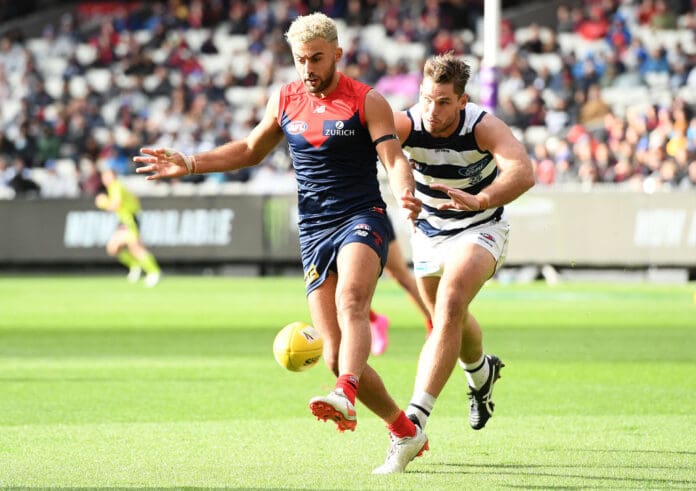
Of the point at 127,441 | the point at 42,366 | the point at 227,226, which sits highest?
the point at 127,441

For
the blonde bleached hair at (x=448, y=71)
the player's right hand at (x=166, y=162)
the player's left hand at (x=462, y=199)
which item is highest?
the blonde bleached hair at (x=448, y=71)

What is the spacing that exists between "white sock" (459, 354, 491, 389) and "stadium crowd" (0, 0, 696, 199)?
17.9 metres

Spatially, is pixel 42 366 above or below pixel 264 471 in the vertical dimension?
below

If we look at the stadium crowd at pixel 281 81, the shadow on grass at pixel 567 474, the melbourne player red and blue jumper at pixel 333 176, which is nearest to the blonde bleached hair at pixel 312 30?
the melbourne player red and blue jumper at pixel 333 176

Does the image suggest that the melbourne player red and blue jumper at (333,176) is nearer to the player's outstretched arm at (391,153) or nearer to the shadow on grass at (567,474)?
the player's outstretched arm at (391,153)

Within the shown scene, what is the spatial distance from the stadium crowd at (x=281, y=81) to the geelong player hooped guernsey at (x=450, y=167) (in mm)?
18115

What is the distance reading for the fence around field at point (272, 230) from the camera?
86.9ft

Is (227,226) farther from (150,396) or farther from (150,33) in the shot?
(150,396)

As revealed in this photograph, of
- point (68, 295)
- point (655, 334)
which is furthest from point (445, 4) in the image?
point (655, 334)

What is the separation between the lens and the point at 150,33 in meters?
40.7

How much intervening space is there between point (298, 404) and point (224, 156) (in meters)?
3.07

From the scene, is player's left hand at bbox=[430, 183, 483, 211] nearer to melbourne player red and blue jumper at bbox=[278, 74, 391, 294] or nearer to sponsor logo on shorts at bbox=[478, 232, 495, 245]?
melbourne player red and blue jumper at bbox=[278, 74, 391, 294]

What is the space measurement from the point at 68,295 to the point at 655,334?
37.0 ft

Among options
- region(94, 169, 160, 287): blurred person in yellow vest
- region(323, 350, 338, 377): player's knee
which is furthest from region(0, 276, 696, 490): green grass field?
region(94, 169, 160, 287): blurred person in yellow vest
